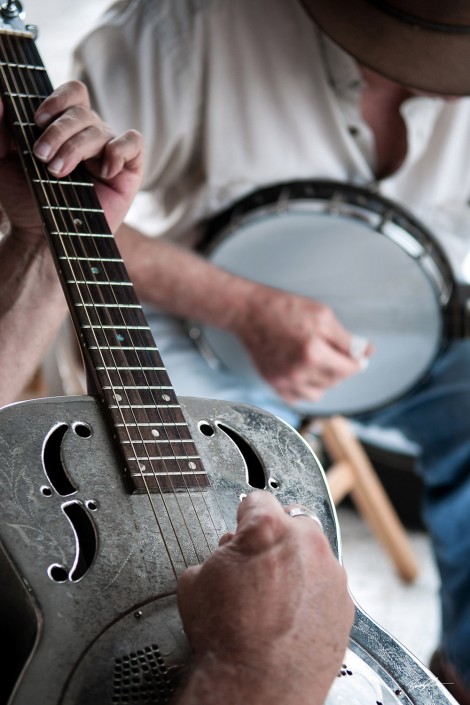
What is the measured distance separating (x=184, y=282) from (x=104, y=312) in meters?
0.69

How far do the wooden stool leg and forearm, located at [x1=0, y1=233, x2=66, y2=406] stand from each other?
4.14 ft

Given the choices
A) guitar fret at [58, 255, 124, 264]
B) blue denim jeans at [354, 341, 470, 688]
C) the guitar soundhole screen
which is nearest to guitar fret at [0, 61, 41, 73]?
guitar fret at [58, 255, 124, 264]

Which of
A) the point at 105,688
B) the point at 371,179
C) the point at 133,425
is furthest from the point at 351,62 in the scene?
the point at 105,688

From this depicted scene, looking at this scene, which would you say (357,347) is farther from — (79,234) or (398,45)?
(79,234)

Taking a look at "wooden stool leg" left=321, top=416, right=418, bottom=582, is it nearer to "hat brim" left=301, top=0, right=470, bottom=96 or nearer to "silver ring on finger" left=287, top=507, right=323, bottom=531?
"hat brim" left=301, top=0, right=470, bottom=96

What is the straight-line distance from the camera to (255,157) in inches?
59.4

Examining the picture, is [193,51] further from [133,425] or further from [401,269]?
[133,425]

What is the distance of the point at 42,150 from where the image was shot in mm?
819

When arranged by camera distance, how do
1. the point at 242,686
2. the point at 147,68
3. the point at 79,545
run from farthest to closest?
the point at 147,68 < the point at 79,545 < the point at 242,686

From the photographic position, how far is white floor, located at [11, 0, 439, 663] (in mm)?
1947

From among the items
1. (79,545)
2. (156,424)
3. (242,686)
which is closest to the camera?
(242,686)

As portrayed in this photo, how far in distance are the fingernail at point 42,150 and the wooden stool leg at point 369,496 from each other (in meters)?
1.36

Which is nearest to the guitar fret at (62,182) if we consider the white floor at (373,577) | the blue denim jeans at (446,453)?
the blue denim jeans at (446,453)

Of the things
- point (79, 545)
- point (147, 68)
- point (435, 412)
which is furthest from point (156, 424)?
point (435, 412)
